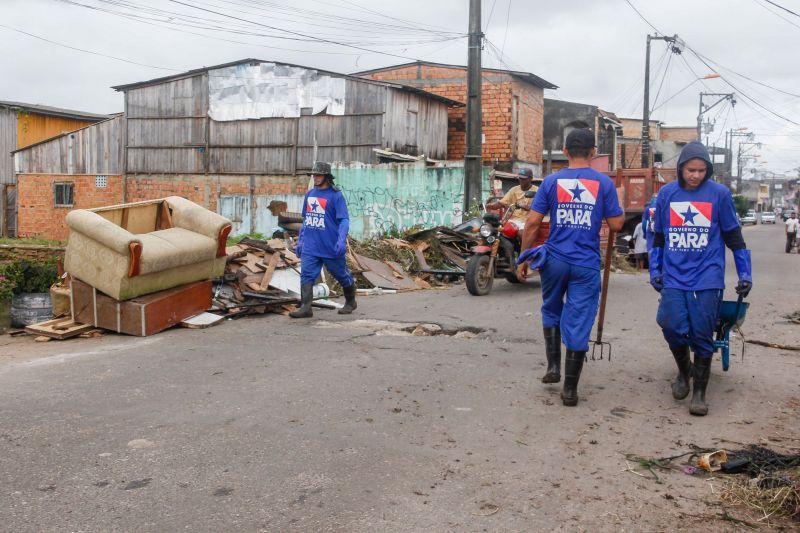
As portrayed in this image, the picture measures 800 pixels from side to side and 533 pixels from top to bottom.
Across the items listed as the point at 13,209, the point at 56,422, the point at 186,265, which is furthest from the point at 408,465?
the point at 13,209

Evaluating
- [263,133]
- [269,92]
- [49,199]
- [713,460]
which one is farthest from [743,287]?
[49,199]

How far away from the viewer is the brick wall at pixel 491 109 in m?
28.2

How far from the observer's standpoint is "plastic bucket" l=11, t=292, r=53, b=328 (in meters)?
8.41

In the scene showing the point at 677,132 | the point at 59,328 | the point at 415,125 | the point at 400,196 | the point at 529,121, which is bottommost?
the point at 59,328

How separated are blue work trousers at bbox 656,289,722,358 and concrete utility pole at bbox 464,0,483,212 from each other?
40.6 feet

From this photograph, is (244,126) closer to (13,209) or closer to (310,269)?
(13,209)

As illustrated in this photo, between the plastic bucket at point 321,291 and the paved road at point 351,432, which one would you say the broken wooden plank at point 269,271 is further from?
the paved road at point 351,432

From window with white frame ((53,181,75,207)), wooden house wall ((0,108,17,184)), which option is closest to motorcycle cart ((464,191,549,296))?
window with white frame ((53,181,75,207))

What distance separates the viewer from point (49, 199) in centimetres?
2834

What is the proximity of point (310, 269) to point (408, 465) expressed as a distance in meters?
5.28

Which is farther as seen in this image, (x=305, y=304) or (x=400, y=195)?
(x=400, y=195)

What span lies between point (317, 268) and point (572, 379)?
4548 millimetres

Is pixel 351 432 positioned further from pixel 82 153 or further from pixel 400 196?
pixel 82 153

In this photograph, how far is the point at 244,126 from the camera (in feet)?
82.8
